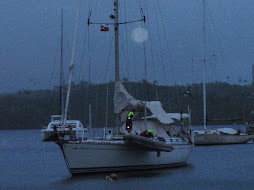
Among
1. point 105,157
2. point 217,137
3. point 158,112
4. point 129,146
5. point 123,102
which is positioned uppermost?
point 123,102

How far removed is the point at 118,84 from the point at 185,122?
6.92m

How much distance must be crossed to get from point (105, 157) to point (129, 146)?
1.58 metres

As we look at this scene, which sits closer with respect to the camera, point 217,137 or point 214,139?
point 214,139

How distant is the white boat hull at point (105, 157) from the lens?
2792 cm

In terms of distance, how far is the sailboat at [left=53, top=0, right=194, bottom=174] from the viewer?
28047mm

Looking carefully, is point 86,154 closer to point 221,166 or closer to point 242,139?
point 221,166

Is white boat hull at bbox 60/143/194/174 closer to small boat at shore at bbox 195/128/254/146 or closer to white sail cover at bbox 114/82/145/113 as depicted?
white sail cover at bbox 114/82/145/113

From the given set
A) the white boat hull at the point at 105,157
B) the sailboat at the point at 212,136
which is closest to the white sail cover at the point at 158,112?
the white boat hull at the point at 105,157

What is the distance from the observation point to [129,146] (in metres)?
29.2

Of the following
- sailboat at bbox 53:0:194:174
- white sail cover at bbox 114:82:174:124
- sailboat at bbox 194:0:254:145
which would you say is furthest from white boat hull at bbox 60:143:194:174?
sailboat at bbox 194:0:254:145

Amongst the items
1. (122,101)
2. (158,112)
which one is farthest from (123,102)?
(158,112)

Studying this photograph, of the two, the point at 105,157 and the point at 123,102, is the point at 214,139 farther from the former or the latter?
the point at 105,157

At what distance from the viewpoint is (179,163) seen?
34.5m

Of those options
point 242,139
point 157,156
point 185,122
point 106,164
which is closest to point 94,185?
point 106,164
